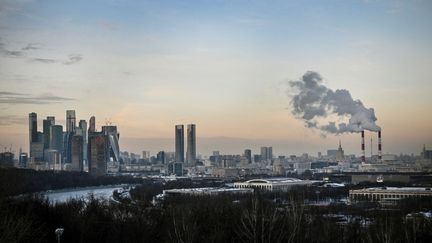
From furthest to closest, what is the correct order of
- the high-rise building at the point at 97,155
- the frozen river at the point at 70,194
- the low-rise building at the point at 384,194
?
the high-rise building at the point at 97,155, the frozen river at the point at 70,194, the low-rise building at the point at 384,194

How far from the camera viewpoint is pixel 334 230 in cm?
1491

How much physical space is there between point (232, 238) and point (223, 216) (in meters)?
1.83

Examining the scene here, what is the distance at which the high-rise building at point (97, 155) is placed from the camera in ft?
296

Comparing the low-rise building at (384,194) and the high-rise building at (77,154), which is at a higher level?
the high-rise building at (77,154)

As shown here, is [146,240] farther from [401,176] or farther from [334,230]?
[401,176]

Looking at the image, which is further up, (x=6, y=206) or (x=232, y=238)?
(x=6, y=206)

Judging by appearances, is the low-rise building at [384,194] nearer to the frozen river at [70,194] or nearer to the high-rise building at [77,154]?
the frozen river at [70,194]

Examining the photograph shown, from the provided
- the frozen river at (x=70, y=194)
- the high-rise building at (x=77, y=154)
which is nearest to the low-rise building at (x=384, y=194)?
the frozen river at (x=70, y=194)

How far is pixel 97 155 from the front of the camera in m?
91.6

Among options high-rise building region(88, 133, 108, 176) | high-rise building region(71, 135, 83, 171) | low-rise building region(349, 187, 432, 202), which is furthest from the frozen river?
high-rise building region(71, 135, 83, 171)

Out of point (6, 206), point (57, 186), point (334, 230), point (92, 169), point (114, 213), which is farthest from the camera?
point (92, 169)

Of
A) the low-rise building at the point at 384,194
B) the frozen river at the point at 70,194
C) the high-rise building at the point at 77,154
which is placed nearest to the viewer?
the low-rise building at the point at 384,194

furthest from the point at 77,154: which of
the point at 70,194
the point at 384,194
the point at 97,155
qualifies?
the point at 384,194

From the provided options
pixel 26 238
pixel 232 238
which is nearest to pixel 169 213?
pixel 232 238
